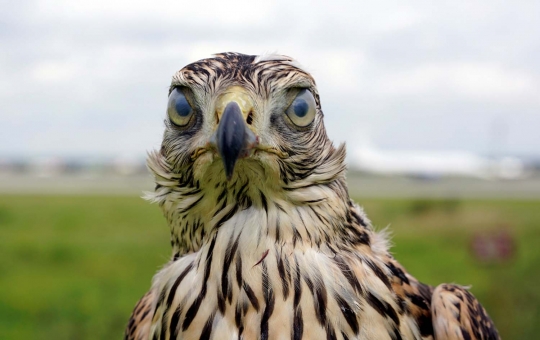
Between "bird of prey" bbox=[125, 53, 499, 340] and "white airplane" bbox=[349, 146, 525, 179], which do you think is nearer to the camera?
"bird of prey" bbox=[125, 53, 499, 340]

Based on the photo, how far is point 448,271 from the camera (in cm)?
1275

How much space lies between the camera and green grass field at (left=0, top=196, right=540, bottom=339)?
782cm

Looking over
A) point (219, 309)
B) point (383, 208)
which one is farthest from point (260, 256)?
point (383, 208)

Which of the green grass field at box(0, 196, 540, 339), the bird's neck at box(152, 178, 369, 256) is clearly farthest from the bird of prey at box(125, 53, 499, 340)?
the green grass field at box(0, 196, 540, 339)

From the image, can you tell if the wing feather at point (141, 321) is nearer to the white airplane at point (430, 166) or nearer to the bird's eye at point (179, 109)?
the bird's eye at point (179, 109)

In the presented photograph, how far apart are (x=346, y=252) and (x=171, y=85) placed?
1032 mm

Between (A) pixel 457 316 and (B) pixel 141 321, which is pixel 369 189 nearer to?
(B) pixel 141 321

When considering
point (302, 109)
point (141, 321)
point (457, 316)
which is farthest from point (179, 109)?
point (457, 316)

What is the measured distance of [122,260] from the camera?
48.6ft

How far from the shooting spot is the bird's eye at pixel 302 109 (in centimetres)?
241

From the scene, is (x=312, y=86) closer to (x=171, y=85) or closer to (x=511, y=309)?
(x=171, y=85)

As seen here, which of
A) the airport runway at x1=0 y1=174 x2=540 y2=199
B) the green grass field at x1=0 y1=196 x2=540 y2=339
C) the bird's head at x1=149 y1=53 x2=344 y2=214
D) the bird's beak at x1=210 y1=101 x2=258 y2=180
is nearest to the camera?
the bird's beak at x1=210 y1=101 x2=258 y2=180

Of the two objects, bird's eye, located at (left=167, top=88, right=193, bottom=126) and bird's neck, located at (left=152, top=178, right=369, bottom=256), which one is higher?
bird's eye, located at (left=167, top=88, right=193, bottom=126)

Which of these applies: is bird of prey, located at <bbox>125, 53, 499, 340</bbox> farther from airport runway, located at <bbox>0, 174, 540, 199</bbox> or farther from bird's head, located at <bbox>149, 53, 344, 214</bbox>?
airport runway, located at <bbox>0, 174, 540, 199</bbox>
